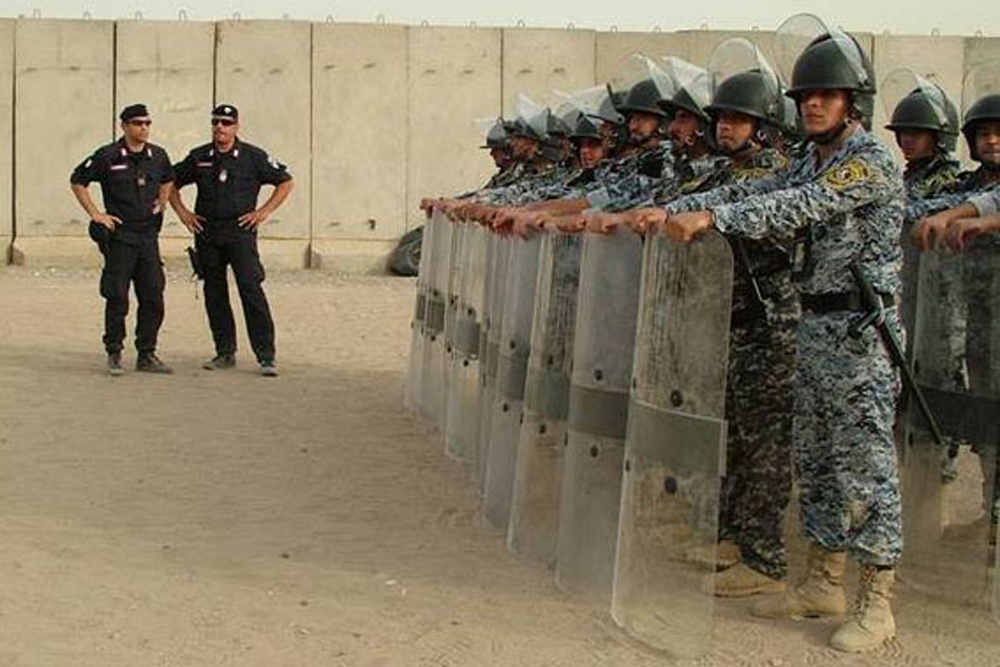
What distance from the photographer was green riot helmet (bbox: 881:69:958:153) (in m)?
7.35

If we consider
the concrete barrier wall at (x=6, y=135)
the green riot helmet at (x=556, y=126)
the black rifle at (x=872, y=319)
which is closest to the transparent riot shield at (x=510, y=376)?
the black rifle at (x=872, y=319)

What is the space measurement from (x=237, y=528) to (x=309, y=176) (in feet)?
50.4

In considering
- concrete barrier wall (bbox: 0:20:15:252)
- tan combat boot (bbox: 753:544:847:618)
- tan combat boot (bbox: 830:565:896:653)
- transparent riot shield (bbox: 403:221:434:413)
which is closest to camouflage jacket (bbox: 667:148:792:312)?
tan combat boot (bbox: 753:544:847:618)

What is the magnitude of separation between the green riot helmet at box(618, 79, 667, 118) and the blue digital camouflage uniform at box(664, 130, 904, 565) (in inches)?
67.2

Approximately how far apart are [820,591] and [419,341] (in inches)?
204

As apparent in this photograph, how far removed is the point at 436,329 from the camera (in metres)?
9.83

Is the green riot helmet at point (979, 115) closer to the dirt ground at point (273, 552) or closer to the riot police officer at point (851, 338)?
the riot police officer at point (851, 338)

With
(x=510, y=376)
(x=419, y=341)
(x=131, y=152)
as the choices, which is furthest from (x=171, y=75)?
(x=510, y=376)

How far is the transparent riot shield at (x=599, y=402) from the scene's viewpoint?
18.7 ft

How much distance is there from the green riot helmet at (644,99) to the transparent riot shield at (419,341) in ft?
10.9

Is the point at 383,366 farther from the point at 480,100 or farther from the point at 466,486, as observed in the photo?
the point at 480,100

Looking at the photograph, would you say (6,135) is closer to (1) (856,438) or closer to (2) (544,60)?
(2) (544,60)

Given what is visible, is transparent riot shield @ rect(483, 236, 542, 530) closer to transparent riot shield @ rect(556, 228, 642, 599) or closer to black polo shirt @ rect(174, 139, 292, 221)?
transparent riot shield @ rect(556, 228, 642, 599)

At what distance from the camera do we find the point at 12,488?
7707 millimetres
